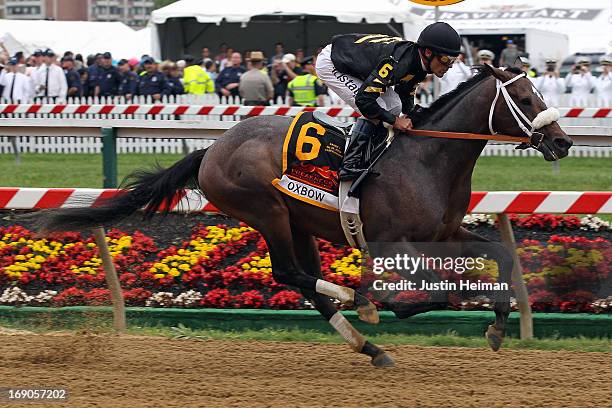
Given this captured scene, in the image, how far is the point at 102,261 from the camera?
742 cm

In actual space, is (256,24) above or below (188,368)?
above

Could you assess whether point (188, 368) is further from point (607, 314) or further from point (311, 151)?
point (607, 314)

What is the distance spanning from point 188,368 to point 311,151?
141 cm

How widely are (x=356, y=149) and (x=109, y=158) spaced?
3.48 m

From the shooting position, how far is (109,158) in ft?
30.7

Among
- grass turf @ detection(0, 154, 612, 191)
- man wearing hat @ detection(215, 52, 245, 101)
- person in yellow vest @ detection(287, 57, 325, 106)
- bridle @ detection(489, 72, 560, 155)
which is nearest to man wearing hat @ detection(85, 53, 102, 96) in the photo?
man wearing hat @ detection(215, 52, 245, 101)

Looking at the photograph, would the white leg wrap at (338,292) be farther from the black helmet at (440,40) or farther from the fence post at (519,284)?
the black helmet at (440,40)

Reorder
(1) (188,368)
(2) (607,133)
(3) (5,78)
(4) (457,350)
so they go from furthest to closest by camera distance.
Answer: (3) (5,78) < (2) (607,133) < (4) (457,350) < (1) (188,368)

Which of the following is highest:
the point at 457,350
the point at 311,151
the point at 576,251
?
the point at 311,151

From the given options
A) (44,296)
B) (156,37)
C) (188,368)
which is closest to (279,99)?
(156,37)

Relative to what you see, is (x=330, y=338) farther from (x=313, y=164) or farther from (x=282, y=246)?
(x=313, y=164)

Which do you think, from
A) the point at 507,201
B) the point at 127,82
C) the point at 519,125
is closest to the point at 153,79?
the point at 127,82

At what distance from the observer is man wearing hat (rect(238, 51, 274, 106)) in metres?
16.8

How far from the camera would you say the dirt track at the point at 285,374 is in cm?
562
